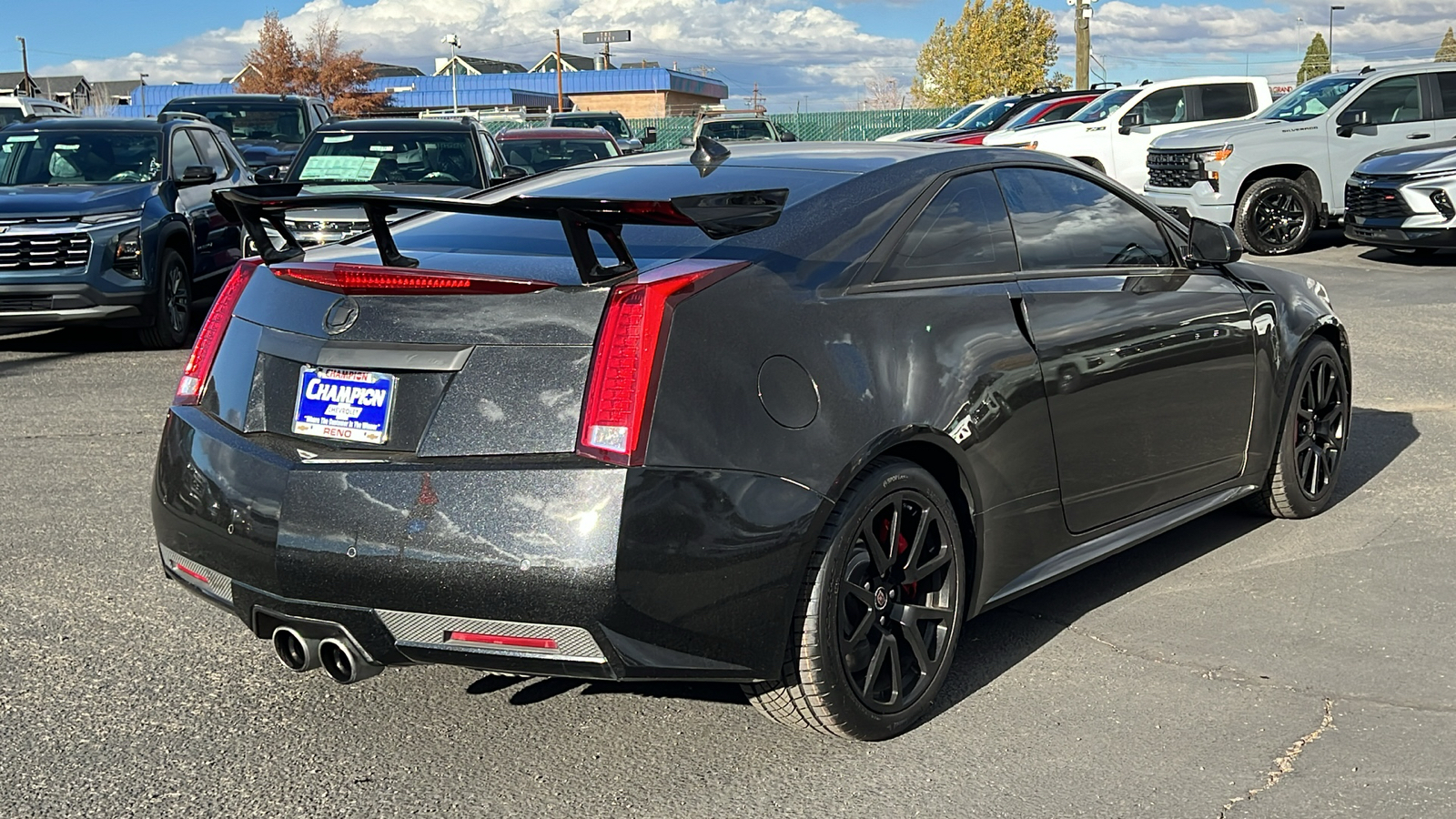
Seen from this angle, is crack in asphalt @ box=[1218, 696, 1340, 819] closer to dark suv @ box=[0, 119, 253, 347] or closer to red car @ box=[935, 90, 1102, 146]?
dark suv @ box=[0, 119, 253, 347]

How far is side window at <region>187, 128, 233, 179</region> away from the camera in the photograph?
12.7 m

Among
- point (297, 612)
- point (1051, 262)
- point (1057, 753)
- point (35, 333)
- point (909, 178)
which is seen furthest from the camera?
point (35, 333)

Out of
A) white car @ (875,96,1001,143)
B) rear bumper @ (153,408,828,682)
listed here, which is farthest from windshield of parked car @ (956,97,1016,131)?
rear bumper @ (153,408,828,682)

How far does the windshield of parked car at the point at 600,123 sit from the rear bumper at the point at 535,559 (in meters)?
24.6

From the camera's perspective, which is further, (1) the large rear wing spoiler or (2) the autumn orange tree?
(2) the autumn orange tree

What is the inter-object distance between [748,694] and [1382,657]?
2001 mm

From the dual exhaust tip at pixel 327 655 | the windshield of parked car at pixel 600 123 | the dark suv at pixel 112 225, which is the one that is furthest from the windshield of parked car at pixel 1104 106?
the dual exhaust tip at pixel 327 655

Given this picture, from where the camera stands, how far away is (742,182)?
4.43 m

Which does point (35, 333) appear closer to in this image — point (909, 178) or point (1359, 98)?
point (909, 178)

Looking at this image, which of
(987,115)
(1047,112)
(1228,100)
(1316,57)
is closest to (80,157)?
(1228,100)

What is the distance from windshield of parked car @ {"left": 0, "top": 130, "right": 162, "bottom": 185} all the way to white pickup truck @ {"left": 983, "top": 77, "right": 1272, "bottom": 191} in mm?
12276

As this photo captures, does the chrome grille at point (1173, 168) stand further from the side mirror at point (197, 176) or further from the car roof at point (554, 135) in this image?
the side mirror at point (197, 176)

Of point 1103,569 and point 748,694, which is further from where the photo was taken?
point 1103,569

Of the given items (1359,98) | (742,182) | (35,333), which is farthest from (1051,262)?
(1359,98)
